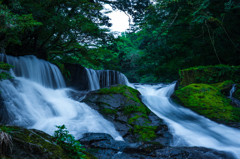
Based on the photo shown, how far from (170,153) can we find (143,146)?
26.2 inches

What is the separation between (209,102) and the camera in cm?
775

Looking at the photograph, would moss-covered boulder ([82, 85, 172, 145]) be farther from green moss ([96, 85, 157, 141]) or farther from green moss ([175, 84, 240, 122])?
green moss ([175, 84, 240, 122])

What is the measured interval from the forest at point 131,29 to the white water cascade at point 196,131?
A: 10.8 ft

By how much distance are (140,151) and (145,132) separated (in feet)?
5.29

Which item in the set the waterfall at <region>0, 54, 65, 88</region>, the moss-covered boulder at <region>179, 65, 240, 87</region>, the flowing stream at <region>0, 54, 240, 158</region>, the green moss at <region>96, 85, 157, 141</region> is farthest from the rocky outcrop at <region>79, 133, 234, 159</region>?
the moss-covered boulder at <region>179, 65, 240, 87</region>

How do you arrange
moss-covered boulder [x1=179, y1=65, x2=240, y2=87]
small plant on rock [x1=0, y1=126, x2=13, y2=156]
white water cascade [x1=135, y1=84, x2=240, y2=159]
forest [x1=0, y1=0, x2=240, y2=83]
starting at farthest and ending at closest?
moss-covered boulder [x1=179, y1=65, x2=240, y2=87], forest [x1=0, y1=0, x2=240, y2=83], white water cascade [x1=135, y1=84, x2=240, y2=159], small plant on rock [x1=0, y1=126, x2=13, y2=156]

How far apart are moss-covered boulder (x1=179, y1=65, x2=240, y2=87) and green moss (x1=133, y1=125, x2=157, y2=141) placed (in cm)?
561

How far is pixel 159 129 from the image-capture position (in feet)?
19.2

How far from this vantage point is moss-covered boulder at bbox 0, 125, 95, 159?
194cm

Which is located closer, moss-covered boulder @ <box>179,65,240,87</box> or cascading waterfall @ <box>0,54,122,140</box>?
cascading waterfall @ <box>0,54,122,140</box>

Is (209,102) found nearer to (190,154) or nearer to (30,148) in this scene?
(190,154)

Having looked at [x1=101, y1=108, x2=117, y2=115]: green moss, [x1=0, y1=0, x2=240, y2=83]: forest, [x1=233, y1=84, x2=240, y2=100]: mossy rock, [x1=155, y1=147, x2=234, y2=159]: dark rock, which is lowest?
[x1=155, y1=147, x2=234, y2=159]: dark rock

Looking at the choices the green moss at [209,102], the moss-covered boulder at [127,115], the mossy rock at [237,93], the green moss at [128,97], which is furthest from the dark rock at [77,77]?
the mossy rock at [237,93]

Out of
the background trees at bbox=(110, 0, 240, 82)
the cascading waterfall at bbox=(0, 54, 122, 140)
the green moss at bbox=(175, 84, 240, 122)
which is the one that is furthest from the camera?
the background trees at bbox=(110, 0, 240, 82)
